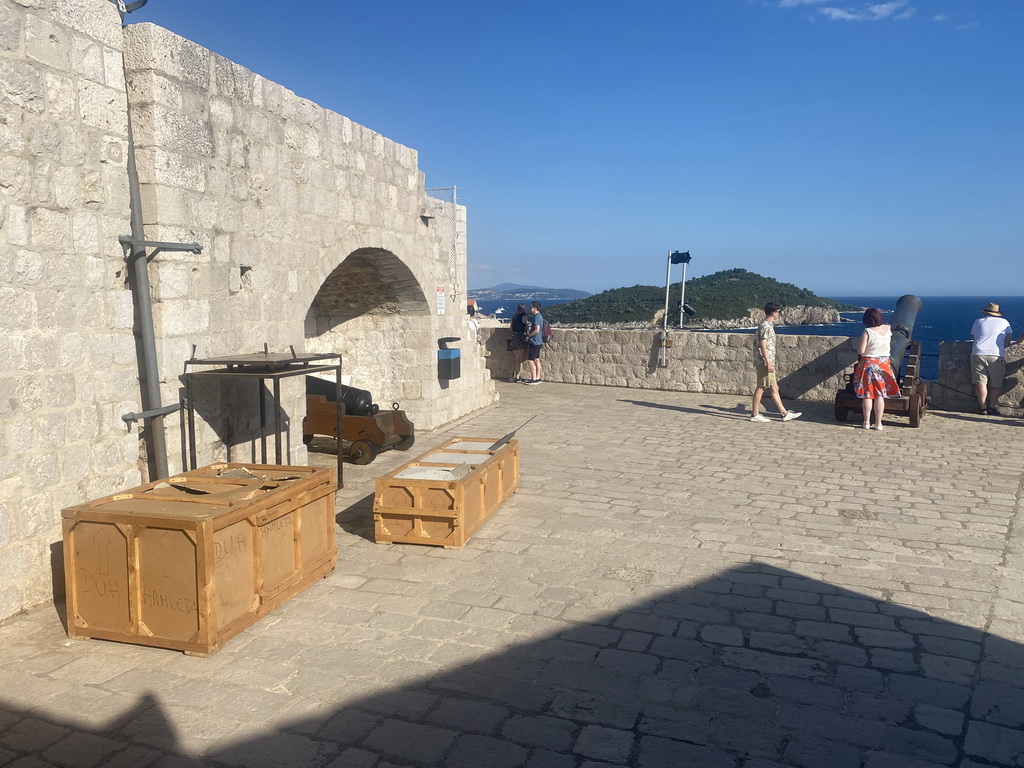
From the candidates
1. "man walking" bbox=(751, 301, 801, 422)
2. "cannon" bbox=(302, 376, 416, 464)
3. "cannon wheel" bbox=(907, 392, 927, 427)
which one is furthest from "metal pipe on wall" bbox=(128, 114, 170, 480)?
"cannon wheel" bbox=(907, 392, 927, 427)

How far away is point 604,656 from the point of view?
396cm

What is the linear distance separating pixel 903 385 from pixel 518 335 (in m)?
7.05

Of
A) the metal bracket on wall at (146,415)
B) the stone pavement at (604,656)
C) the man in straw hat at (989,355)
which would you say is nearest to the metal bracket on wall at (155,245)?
the metal bracket on wall at (146,415)

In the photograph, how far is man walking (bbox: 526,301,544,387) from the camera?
14.8m

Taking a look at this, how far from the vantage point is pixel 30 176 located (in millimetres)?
4406

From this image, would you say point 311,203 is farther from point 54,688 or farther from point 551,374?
point 551,374

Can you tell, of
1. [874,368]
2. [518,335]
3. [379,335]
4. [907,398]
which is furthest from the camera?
[518,335]

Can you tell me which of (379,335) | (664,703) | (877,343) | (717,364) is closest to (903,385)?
(877,343)

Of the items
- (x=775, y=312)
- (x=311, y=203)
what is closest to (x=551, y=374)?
(x=775, y=312)

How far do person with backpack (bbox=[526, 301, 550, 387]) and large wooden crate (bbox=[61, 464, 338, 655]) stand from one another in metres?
10.6

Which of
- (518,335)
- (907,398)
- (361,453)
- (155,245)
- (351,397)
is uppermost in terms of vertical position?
(155,245)

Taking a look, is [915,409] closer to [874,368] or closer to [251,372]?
[874,368]

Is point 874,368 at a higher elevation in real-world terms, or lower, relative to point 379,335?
lower

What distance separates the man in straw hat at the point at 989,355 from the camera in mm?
11219
